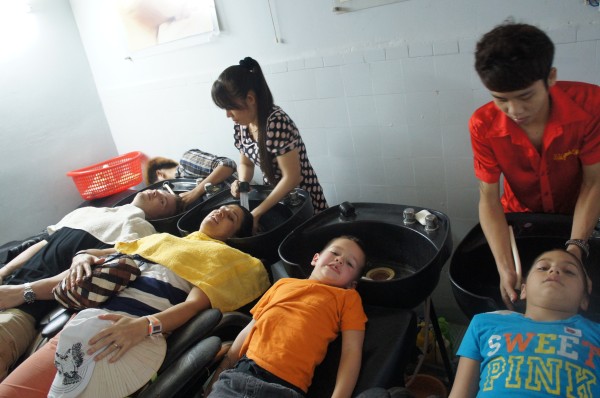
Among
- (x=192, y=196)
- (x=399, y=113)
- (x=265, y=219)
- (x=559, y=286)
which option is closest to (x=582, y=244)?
(x=559, y=286)

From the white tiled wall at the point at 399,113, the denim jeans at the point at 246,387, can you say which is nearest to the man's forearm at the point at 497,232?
the white tiled wall at the point at 399,113

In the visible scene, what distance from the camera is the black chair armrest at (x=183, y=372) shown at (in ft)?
3.79

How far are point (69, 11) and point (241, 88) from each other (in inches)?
87.2

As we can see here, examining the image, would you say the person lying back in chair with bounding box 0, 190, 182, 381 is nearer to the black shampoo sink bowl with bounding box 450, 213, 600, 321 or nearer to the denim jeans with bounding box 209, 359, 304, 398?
the denim jeans with bounding box 209, 359, 304, 398

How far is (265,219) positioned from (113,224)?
80cm

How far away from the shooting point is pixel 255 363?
123 centimetres

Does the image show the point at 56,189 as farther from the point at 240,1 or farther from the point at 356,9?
the point at 356,9

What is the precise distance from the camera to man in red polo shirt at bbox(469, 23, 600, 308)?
1087 mm

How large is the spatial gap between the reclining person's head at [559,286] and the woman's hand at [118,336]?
119 centimetres

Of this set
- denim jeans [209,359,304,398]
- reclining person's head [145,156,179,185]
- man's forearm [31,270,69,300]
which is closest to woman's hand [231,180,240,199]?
man's forearm [31,270,69,300]

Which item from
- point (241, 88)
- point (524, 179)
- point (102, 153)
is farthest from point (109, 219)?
point (524, 179)

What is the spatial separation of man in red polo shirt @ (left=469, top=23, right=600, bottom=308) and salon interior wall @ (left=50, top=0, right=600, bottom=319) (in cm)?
43

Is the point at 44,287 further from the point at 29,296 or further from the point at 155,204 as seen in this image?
the point at 155,204

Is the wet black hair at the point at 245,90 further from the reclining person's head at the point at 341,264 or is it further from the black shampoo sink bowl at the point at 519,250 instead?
the black shampoo sink bowl at the point at 519,250
